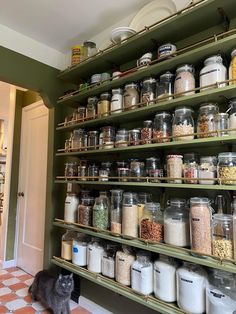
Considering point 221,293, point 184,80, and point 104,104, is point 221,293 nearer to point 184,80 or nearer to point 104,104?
point 184,80

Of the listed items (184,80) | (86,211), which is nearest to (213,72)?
(184,80)

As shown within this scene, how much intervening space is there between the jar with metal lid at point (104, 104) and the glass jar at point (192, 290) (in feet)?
3.60

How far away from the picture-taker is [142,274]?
1.35m

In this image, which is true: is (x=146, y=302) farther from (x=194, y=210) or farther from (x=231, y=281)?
(x=194, y=210)

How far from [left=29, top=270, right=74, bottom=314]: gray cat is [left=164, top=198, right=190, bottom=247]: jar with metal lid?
2.80ft

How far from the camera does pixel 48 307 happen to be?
1899 mm

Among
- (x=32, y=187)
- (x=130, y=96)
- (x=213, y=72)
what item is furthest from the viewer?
(x=32, y=187)

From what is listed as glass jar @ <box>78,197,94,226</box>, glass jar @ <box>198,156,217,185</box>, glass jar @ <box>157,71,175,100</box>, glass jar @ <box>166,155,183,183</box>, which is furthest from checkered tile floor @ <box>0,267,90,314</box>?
glass jar @ <box>157,71,175,100</box>

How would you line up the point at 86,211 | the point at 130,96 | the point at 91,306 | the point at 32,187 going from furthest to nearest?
the point at 32,187
the point at 91,306
the point at 86,211
the point at 130,96

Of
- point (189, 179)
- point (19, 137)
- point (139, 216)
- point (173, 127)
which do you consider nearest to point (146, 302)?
point (139, 216)

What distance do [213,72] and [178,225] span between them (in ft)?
2.65

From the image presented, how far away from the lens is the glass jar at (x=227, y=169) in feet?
3.54

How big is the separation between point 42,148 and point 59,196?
0.71m

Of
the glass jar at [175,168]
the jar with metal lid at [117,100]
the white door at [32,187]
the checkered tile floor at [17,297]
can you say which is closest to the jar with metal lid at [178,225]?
the glass jar at [175,168]
